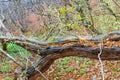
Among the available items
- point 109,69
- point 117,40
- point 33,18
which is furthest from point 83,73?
point 33,18

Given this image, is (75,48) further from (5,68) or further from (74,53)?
(5,68)

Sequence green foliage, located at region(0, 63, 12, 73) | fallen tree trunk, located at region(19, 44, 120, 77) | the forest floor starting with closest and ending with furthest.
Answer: fallen tree trunk, located at region(19, 44, 120, 77), the forest floor, green foliage, located at region(0, 63, 12, 73)

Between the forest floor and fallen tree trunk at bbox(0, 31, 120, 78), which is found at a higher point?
fallen tree trunk at bbox(0, 31, 120, 78)

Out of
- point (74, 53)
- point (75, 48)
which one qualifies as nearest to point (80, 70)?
point (74, 53)

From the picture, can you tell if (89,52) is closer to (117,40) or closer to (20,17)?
(117,40)

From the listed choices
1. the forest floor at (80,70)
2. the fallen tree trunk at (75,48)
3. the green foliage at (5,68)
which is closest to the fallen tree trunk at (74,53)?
the fallen tree trunk at (75,48)

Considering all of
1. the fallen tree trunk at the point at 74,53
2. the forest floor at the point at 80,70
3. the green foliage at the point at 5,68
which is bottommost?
the green foliage at the point at 5,68

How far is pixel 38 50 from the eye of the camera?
6.52 metres

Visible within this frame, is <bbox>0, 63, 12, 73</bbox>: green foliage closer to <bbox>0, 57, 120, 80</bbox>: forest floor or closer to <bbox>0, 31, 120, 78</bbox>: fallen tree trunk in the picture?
<bbox>0, 57, 120, 80</bbox>: forest floor

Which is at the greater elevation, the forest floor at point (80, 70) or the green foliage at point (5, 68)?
the forest floor at point (80, 70)

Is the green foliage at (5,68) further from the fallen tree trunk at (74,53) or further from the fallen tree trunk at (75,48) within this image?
the fallen tree trunk at (74,53)

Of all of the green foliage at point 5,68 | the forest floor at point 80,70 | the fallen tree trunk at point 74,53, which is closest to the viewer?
the fallen tree trunk at point 74,53

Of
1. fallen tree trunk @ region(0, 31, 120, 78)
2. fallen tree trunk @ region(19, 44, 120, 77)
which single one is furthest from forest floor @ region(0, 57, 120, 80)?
fallen tree trunk @ region(0, 31, 120, 78)

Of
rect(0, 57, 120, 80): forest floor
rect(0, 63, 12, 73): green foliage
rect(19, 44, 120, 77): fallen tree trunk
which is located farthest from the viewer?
rect(0, 63, 12, 73): green foliage
